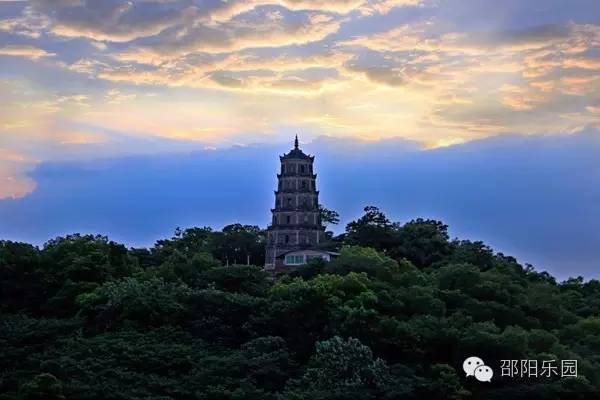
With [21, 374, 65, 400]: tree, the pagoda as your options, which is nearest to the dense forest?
[21, 374, 65, 400]: tree

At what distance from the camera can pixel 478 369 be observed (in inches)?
1565

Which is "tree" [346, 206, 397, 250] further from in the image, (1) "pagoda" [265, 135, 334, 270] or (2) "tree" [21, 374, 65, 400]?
(2) "tree" [21, 374, 65, 400]

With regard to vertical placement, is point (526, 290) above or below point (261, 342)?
above

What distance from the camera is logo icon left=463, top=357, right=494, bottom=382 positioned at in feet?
129

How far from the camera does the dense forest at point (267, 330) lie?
37.6 m

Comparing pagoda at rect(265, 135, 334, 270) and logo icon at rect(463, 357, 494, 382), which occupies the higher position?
pagoda at rect(265, 135, 334, 270)

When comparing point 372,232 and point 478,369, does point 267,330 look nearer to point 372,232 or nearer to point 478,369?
point 478,369

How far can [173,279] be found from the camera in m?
51.6

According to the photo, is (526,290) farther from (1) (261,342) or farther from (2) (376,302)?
(1) (261,342)

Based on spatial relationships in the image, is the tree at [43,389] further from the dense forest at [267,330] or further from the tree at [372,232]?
the tree at [372,232]

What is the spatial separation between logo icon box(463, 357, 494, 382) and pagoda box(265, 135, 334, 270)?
33.9 meters

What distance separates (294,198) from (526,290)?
26.6 m

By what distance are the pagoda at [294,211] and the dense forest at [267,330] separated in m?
16.7

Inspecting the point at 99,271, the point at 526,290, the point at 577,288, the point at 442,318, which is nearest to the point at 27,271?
the point at 99,271
